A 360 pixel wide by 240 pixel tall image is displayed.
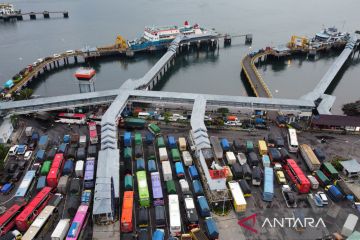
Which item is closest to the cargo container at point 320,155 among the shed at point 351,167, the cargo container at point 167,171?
the shed at point 351,167

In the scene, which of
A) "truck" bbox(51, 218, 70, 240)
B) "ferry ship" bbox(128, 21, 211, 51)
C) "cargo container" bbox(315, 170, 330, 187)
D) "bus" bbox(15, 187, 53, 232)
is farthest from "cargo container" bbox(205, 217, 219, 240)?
"ferry ship" bbox(128, 21, 211, 51)

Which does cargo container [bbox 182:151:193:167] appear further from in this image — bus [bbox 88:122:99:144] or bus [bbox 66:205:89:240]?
bus [bbox 66:205:89:240]

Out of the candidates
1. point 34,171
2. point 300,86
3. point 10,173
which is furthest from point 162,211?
point 300,86

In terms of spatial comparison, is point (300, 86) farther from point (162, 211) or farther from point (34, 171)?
point (34, 171)

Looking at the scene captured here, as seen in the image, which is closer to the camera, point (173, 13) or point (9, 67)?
point (9, 67)

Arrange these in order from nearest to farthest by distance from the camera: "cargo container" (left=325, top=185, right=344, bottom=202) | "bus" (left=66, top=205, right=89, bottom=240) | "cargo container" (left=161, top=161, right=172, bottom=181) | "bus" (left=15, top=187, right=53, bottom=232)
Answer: "bus" (left=66, top=205, right=89, bottom=240) < "bus" (left=15, top=187, right=53, bottom=232) < "cargo container" (left=325, top=185, right=344, bottom=202) < "cargo container" (left=161, top=161, right=172, bottom=181)

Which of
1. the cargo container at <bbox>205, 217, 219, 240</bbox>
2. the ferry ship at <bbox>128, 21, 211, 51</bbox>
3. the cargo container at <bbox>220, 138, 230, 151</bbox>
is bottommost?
the cargo container at <bbox>205, 217, 219, 240</bbox>

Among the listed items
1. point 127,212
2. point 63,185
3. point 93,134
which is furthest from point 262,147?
point 63,185
